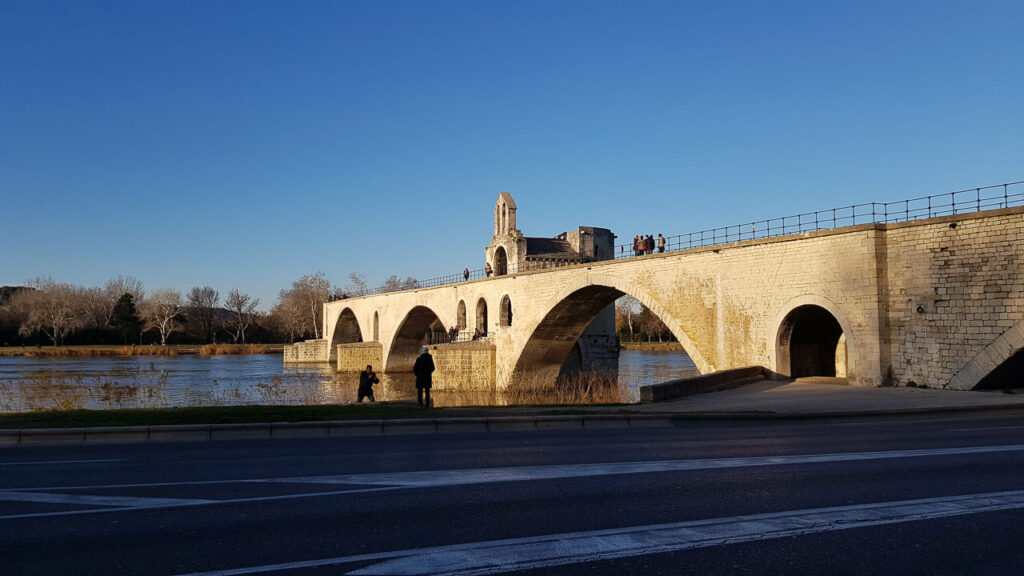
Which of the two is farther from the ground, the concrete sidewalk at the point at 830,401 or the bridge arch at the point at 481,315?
the bridge arch at the point at 481,315

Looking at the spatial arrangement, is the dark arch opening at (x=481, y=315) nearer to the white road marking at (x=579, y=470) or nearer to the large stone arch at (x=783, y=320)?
the large stone arch at (x=783, y=320)

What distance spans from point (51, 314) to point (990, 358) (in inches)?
3218

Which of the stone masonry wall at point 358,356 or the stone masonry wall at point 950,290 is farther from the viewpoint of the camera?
the stone masonry wall at point 358,356

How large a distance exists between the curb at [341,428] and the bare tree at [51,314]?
72058 mm

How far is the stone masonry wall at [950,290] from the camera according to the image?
56.3 feet

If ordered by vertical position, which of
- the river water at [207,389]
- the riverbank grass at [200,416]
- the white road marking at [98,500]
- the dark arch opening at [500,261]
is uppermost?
the dark arch opening at [500,261]

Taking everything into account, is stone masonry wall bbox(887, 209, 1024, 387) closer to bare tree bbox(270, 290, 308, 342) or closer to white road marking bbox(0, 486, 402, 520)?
white road marking bbox(0, 486, 402, 520)

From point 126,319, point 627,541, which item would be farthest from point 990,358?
point 126,319

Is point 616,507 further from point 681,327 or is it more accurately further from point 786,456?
point 681,327

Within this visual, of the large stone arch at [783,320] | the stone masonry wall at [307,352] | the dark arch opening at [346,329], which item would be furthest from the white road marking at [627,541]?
the dark arch opening at [346,329]

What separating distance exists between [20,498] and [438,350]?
32339mm

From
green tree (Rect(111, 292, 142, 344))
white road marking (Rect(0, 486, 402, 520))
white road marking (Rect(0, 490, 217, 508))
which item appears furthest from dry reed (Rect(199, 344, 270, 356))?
white road marking (Rect(0, 486, 402, 520))

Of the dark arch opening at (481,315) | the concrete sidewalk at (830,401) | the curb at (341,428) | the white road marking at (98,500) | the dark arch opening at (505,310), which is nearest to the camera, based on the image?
the white road marking at (98,500)

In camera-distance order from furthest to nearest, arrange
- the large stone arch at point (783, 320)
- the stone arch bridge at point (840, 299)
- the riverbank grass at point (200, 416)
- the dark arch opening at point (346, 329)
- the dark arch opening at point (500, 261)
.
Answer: the dark arch opening at point (346, 329) < the dark arch opening at point (500, 261) < the large stone arch at point (783, 320) < the stone arch bridge at point (840, 299) < the riverbank grass at point (200, 416)
